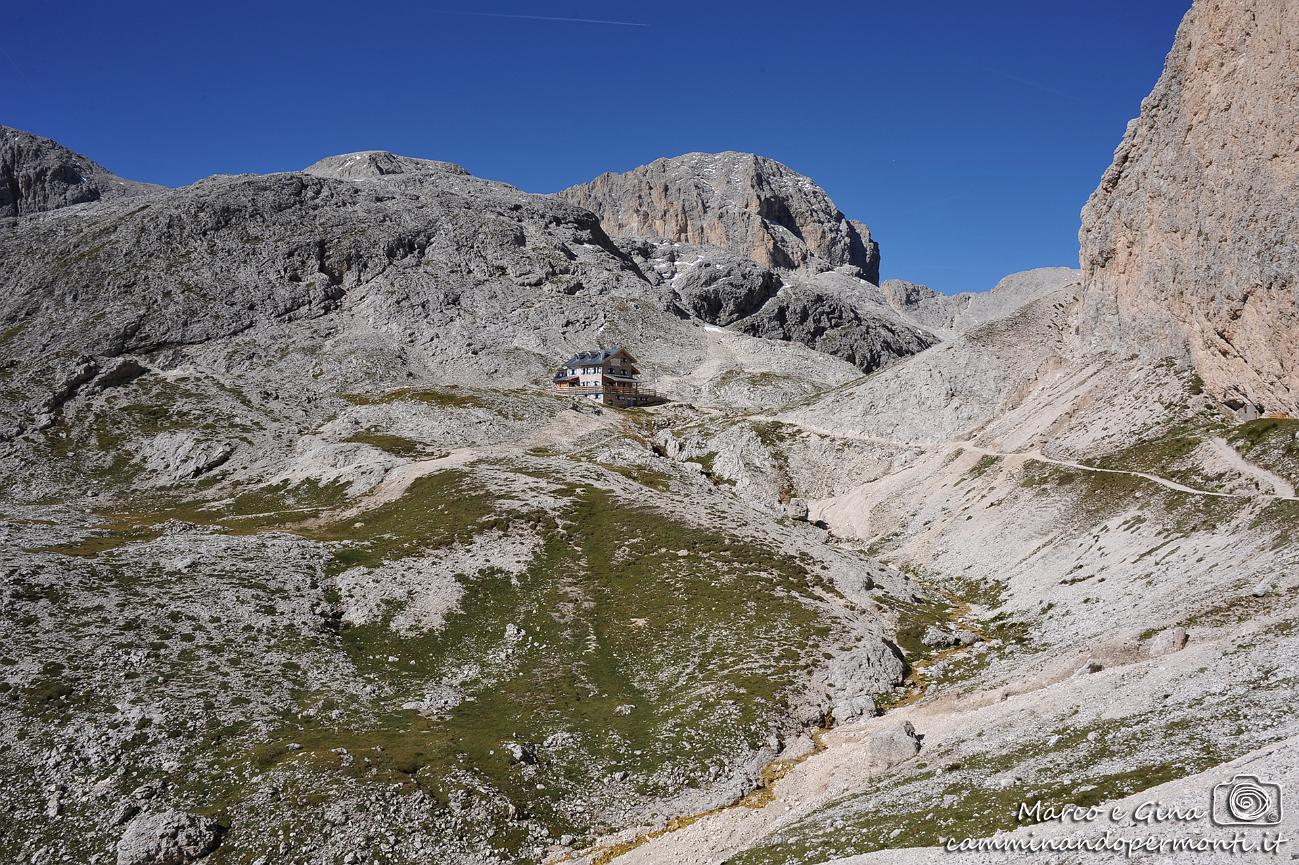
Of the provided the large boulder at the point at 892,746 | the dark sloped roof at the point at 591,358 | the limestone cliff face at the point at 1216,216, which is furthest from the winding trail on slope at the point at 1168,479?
the dark sloped roof at the point at 591,358

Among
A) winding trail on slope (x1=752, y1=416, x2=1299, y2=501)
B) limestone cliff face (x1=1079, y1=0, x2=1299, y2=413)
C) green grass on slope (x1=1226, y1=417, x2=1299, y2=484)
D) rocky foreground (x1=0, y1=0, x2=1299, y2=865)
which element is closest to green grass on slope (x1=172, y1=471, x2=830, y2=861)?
rocky foreground (x1=0, y1=0, x2=1299, y2=865)

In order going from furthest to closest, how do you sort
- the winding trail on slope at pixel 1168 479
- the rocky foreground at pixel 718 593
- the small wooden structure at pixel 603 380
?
the small wooden structure at pixel 603 380, the winding trail on slope at pixel 1168 479, the rocky foreground at pixel 718 593

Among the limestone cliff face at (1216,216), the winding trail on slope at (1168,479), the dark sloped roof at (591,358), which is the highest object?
the dark sloped roof at (591,358)

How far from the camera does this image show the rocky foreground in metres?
32.8

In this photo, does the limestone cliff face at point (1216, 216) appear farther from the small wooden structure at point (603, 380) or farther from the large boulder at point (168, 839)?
the small wooden structure at point (603, 380)

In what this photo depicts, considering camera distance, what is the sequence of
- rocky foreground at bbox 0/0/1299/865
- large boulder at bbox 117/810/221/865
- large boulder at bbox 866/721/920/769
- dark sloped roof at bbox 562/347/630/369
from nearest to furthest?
large boulder at bbox 117/810/221/865, rocky foreground at bbox 0/0/1299/865, large boulder at bbox 866/721/920/769, dark sloped roof at bbox 562/347/630/369

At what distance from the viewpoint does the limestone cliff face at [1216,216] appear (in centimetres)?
6562

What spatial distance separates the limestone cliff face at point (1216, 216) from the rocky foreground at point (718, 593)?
1.50 feet

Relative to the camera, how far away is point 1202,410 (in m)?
74.2

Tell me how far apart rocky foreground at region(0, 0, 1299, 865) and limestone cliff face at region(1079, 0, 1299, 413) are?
46cm

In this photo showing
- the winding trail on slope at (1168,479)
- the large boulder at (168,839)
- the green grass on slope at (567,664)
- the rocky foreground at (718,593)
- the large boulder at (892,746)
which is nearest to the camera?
the large boulder at (168,839)

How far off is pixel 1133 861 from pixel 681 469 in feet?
290

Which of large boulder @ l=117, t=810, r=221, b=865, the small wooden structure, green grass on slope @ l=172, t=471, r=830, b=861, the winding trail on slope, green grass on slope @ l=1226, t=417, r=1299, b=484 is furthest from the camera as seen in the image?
the small wooden structure

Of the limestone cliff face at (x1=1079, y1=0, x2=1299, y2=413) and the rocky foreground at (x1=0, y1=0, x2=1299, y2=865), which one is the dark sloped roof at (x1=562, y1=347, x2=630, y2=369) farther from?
the limestone cliff face at (x1=1079, y1=0, x2=1299, y2=413)
